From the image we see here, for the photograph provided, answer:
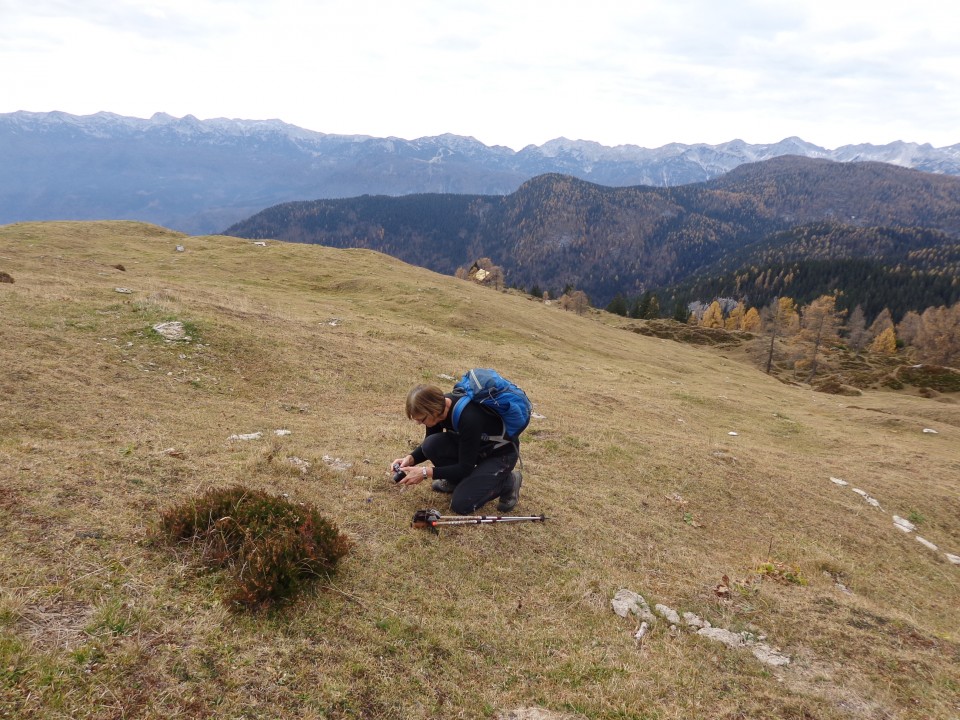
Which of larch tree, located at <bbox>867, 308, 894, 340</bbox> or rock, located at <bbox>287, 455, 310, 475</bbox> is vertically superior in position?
rock, located at <bbox>287, 455, 310, 475</bbox>

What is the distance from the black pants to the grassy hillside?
61cm

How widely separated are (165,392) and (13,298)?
10.5 meters

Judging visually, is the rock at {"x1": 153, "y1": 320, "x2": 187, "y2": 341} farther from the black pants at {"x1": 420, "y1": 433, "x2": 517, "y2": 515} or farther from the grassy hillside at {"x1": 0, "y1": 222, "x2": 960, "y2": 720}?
the black pants at {"x1": 420, "y1": 433, "x2": 517, "y2": 515}

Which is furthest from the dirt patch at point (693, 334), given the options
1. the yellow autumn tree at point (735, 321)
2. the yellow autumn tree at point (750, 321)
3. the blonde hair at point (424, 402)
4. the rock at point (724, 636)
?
the blonde hair at point (424, 402)

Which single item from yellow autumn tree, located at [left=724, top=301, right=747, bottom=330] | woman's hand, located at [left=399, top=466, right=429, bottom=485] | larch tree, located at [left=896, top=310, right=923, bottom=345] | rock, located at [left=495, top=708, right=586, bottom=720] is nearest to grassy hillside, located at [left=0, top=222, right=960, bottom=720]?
rock, located at [left=495, top=708, right=586, bottom=720]

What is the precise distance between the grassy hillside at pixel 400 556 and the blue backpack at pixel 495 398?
2.29m

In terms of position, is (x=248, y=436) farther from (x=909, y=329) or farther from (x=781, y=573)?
(x=909, y=329)

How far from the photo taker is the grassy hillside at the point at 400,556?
5.28m

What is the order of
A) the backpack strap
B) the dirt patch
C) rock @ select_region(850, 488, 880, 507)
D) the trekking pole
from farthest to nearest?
1. the dirt patch
2. rock @ select_region(850, 488, 880, 507)
3. the trekking pole
4. the backpack strap

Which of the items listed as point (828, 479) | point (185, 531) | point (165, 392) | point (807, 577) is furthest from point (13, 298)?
point (828, 479)

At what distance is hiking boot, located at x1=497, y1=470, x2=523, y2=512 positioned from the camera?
1030cm

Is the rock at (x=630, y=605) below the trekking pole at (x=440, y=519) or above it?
below

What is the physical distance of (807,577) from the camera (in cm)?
1044

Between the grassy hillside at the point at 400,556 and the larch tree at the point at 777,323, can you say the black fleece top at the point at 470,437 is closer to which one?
the grassy hillside at the point at 400,556
